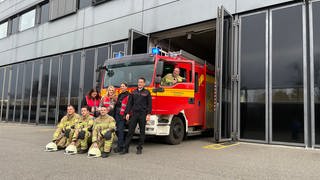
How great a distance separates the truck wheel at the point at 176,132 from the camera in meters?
8.52

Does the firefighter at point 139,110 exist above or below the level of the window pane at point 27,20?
below

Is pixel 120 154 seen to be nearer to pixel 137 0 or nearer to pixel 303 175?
pixel 303 175

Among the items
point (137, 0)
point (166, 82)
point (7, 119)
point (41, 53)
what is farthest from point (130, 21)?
point (7, 119)

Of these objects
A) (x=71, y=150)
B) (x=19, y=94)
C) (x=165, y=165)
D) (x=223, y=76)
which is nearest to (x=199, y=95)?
(x=223, y=76)

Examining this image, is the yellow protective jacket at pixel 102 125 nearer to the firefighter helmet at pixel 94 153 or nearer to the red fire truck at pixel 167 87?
the firefighter helmet at pixel 94 153

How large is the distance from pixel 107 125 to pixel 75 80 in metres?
10.1

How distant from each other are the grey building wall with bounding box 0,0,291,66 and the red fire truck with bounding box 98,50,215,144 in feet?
9.08

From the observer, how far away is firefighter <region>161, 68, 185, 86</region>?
817 cm

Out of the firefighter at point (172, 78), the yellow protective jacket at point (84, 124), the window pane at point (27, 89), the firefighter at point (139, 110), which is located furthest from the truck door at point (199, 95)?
the window pane at point (27, 89)

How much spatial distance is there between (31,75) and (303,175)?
18.6m

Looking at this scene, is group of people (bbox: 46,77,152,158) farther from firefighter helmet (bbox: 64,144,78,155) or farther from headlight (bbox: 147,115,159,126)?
headlight (bbox: 147,115,159,126)

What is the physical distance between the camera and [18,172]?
4871mm

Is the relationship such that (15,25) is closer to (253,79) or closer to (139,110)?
(139,110)

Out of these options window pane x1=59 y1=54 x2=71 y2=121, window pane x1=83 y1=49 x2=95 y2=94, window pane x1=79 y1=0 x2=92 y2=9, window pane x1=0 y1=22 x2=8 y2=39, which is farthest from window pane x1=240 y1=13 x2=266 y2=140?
window pane x1=0 y1=22 x2=8 y2=39
